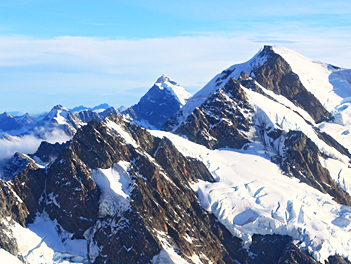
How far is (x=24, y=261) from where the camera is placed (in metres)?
199

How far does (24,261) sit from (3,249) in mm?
8945

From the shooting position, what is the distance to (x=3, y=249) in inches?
7751
